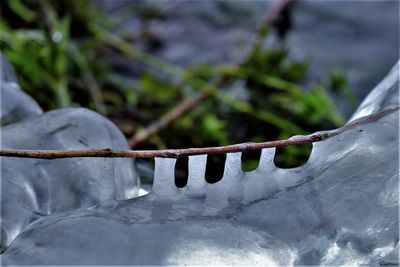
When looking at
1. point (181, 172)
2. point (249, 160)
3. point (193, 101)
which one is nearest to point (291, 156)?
point (249, 160)

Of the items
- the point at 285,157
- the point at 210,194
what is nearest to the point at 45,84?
the point at 285,157

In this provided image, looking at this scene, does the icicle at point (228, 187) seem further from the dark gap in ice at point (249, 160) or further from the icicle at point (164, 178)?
the dark gap in ice at point (249, 160)

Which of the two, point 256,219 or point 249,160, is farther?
point 249,160

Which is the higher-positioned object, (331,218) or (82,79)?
(82,79)

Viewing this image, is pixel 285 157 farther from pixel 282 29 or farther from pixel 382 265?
pixel 382 265

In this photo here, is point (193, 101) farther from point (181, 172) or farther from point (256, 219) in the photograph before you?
point (256, 219)

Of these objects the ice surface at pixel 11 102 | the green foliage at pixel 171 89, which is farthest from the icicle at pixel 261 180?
the green foliage at pixel 171 89
